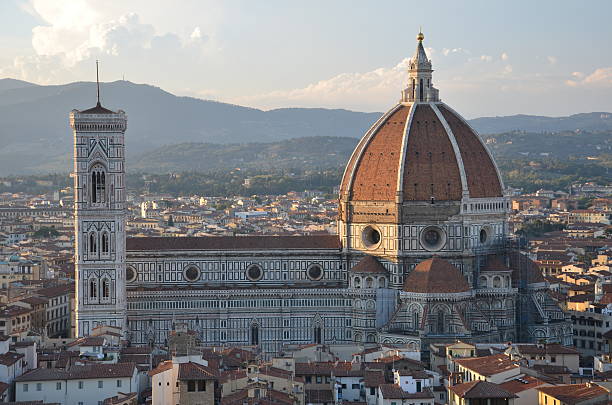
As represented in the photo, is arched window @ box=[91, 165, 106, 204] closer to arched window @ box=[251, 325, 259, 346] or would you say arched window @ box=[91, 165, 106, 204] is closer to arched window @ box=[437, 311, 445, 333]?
arched window @ box=[251, 325, 259, 346]

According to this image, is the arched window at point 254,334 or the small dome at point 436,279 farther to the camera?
the arched window at point 254,334

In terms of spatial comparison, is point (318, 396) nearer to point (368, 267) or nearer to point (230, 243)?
point (368, 267)

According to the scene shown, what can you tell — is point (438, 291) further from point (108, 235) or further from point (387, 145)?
point (108, 235)

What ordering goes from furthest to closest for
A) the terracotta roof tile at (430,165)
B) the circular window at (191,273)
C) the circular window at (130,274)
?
the terracotta roof tile at (430,165) < the circular window at (191,273) < the circular window at (130,274)

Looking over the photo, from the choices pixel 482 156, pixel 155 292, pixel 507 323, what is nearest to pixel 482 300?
pixel 507 323

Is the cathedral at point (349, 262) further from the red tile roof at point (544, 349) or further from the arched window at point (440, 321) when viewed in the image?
the red tile roof at point (544, 349)

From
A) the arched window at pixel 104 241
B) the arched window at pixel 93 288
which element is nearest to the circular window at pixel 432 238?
the arched window at pixel 104 241
